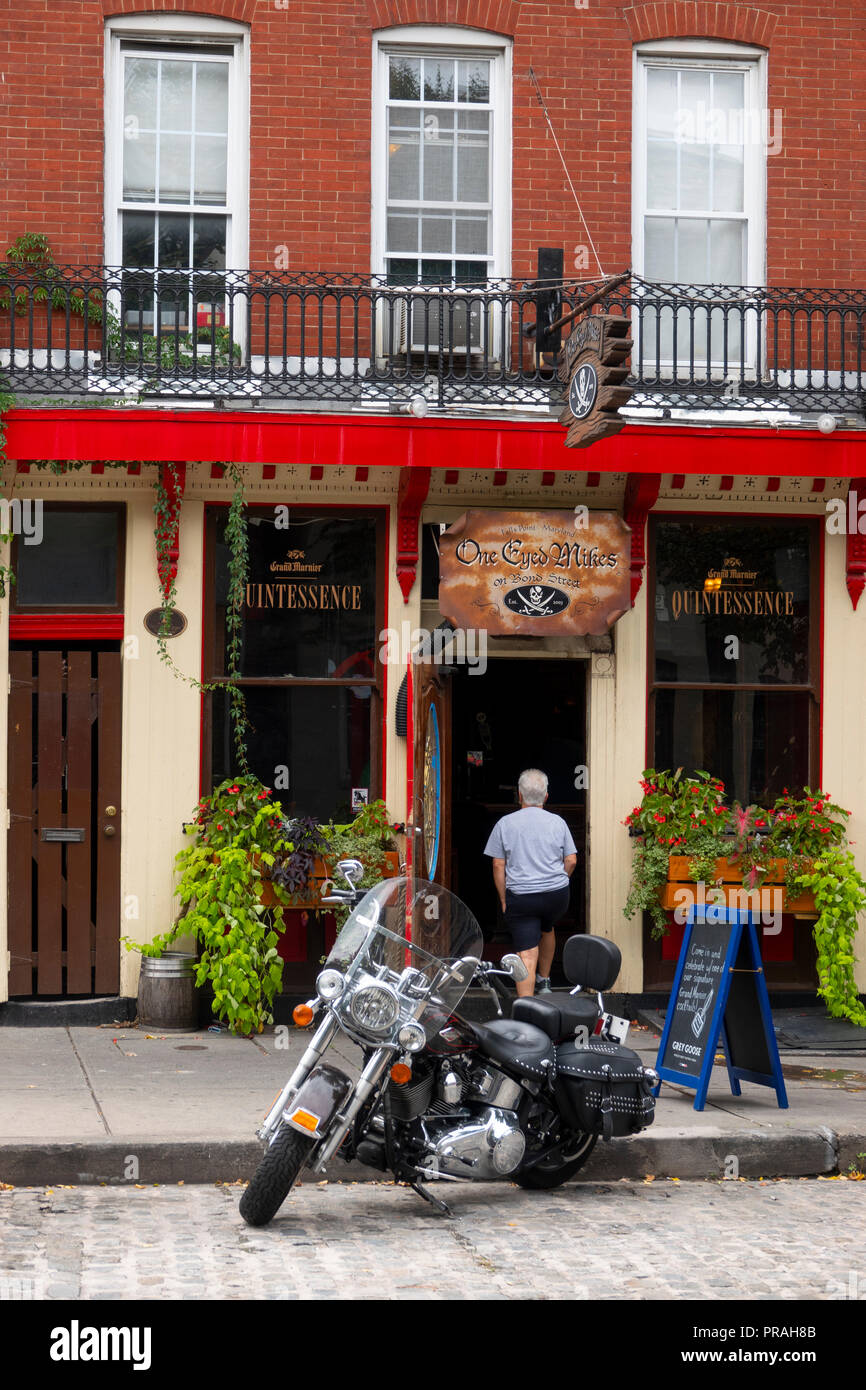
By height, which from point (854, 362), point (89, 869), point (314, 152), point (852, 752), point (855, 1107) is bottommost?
point (855, 1107)

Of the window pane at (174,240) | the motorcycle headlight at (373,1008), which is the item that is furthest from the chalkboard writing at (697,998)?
the window pane at (174,240)

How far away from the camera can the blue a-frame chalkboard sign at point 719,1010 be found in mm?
8547

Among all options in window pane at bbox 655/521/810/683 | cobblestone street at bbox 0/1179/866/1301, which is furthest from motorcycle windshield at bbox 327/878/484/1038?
window pane at bbox 655/521/810/683

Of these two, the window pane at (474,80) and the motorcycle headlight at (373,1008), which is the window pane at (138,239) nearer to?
the window pane at (474,80)

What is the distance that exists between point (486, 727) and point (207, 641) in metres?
2.56

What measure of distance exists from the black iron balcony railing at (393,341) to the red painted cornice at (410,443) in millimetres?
358

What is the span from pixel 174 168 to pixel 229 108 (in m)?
0.60

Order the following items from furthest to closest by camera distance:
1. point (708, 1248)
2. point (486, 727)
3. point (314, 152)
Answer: point (486, 727)
point (314, 152)
point (708, 1248)

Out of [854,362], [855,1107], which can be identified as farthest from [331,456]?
[855,1107]

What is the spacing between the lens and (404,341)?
1150cm

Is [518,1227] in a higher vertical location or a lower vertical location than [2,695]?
lower

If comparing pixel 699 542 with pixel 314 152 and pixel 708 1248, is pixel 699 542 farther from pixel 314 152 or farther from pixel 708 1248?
pixel 708 1248

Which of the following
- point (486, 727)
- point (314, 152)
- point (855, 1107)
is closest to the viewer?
point (855, 1107)

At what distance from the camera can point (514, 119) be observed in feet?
38.4
